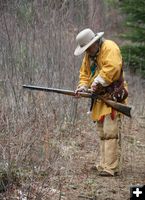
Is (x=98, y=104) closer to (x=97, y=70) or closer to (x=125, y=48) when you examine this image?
(x=97, y=70)

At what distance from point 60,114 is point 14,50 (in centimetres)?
128

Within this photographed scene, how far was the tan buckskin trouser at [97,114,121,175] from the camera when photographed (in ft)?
22.1

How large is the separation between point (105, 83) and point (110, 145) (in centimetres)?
82

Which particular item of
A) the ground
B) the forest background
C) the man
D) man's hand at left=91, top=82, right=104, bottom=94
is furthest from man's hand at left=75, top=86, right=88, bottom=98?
the ground

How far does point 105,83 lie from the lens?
6508 millimetres

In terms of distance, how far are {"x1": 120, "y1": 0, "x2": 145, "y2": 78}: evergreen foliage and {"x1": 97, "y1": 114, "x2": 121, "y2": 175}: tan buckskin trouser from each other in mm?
6793

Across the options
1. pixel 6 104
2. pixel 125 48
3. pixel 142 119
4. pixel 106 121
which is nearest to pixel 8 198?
pixel 106 121

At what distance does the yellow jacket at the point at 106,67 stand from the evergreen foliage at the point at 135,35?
22.3 ft

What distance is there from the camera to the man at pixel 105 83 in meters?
6.48

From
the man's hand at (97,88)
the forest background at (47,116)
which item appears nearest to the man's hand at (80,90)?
the man's hand at (97,88)

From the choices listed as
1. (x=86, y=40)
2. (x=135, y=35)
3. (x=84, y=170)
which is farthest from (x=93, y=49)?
(x=135, y=35)

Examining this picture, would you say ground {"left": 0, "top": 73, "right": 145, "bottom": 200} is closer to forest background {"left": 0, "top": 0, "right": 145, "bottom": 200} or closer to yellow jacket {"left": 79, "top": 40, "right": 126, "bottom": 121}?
forest background {"left": 0, "top": 0, "right": 145, "bottom": 200}

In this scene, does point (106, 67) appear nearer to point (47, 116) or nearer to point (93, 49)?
point (93, 49)

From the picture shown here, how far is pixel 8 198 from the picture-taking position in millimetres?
5176
